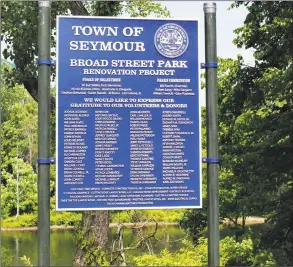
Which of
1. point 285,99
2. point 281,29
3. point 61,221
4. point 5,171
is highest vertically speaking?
point 281,29

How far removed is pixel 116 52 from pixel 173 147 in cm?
94

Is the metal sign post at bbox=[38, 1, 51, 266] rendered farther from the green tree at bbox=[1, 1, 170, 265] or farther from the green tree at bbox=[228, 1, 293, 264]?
the green tree at bbox=[228, 1, 293, 264]

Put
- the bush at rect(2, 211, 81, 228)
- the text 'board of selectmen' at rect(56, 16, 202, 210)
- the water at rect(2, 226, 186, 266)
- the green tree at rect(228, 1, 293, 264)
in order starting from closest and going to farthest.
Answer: the text 'board of selectmen' at rect(56, 16, 202, 210)
the green tree at rect(228, 1, 293, 264)
the water at rect(2, 226, 186, 266)
the bush at rect(2, 211, 81, 228)

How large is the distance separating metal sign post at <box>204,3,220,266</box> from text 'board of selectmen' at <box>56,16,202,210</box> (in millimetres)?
155

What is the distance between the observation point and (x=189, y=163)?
4.53m

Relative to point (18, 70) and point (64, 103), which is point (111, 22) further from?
point (18, 70)

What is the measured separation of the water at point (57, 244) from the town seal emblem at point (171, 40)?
1278cm

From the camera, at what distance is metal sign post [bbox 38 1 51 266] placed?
4.38 meters

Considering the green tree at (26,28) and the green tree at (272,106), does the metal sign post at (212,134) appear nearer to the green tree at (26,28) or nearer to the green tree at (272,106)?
the green tree at (26,28)

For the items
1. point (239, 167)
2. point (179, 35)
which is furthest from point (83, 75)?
point (239, 167)

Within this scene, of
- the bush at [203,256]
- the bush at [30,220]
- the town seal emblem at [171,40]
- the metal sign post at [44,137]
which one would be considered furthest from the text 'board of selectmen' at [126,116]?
the bush at [30,220]

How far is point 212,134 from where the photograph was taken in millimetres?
4660

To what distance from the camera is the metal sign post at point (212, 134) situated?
15.1 ft

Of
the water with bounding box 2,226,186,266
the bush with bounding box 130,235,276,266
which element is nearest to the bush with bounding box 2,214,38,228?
the water with bounding box 2,226,186,266
